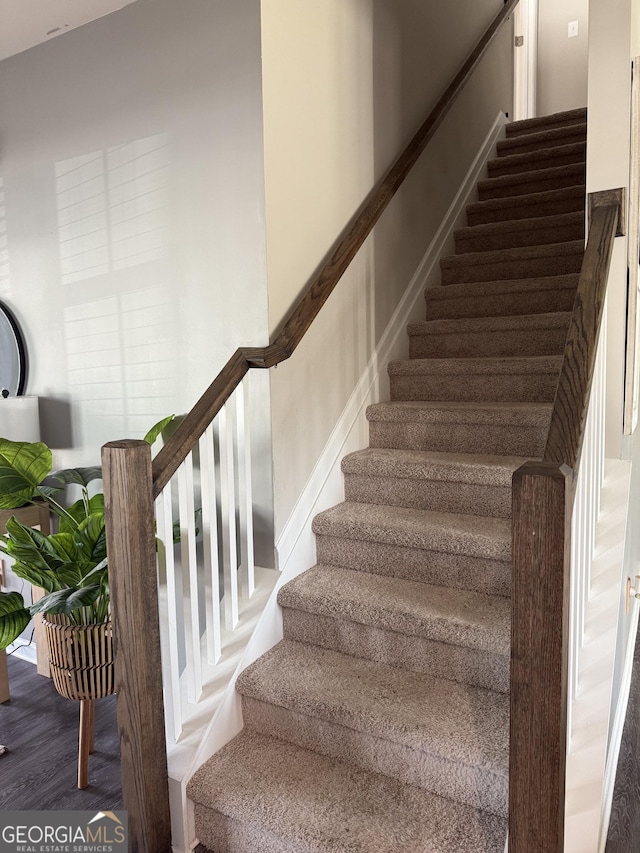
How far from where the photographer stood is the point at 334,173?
254 cm

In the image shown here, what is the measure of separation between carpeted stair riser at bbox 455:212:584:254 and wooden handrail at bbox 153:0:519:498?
664 millimetres

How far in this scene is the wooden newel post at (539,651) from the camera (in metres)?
1.21

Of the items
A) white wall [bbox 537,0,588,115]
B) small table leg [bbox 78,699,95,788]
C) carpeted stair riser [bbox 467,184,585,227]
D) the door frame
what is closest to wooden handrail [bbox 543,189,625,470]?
small table leg [bbox 78,699,95,788]

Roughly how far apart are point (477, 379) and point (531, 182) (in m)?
2.05

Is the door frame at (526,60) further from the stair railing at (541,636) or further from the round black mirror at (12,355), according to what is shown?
the stair railing at (541,636)

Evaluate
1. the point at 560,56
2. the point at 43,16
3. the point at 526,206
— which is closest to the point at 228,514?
the point at 43,16

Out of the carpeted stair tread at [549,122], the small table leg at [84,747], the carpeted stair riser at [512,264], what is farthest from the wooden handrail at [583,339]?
the carpeted stair tread at [549,122]

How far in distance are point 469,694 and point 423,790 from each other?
0.93ft

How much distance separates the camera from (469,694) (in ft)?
6.08

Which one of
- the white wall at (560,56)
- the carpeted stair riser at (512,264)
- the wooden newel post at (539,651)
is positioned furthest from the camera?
the white wall at (560,56)

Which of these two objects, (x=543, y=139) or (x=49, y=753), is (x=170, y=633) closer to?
(x=49, y=753)

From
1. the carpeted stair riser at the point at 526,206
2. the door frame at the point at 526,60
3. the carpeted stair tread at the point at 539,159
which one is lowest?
the carpeted stair riser at the point at 526,206

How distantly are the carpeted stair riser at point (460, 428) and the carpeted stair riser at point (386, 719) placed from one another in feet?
3.13

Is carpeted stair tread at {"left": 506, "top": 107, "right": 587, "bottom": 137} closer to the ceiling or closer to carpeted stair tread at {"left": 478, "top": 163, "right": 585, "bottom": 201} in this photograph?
carpeted stair tread at {"left": 478, "top": 163, "right": 585, "bottom": 201}
